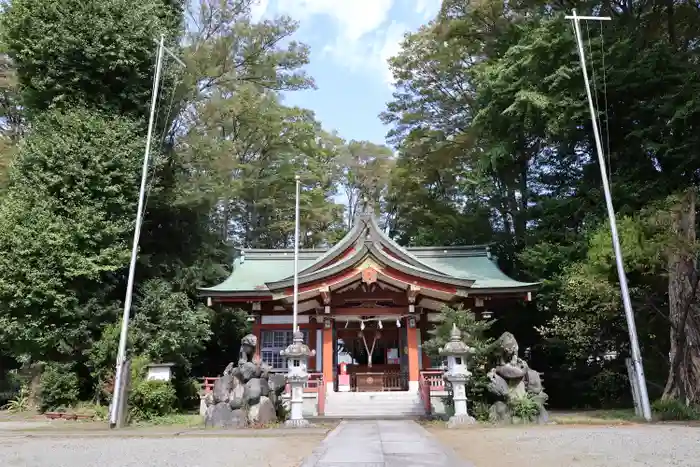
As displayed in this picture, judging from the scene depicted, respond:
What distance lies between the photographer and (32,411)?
16.0 m

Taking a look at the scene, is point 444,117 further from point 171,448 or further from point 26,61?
point 171,448

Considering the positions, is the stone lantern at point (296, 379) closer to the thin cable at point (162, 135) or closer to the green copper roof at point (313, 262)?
the green copper roof at point (313, 262)

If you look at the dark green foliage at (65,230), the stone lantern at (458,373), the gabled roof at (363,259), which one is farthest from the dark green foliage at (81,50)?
the stone lantern at (458,373)

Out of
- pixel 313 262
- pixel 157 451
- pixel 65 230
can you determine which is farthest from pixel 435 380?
pixel 65 230

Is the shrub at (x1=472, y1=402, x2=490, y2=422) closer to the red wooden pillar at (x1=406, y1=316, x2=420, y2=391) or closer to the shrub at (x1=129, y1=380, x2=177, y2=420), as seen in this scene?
the red wooden pillar at (x1=406, y1=316, x2=420, y2=391)

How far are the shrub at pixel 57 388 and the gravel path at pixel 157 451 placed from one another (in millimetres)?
6477

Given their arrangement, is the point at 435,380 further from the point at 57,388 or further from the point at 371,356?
the point at 57,388

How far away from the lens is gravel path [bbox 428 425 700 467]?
6016 mm

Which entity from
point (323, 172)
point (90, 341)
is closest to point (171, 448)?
point (90, 341)

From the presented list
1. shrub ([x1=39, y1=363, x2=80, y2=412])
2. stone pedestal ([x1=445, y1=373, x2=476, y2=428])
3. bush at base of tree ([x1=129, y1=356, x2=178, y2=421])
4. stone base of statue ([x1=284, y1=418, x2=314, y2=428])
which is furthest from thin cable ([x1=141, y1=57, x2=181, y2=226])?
stone pedestal ([x1=445, y1=373, x2=476, y2=428])

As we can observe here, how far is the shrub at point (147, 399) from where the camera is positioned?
546 inches

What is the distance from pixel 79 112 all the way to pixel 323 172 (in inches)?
766

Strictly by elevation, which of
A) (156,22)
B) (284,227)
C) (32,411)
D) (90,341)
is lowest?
(32,411)

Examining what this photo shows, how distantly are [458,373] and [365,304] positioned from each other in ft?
22.2
